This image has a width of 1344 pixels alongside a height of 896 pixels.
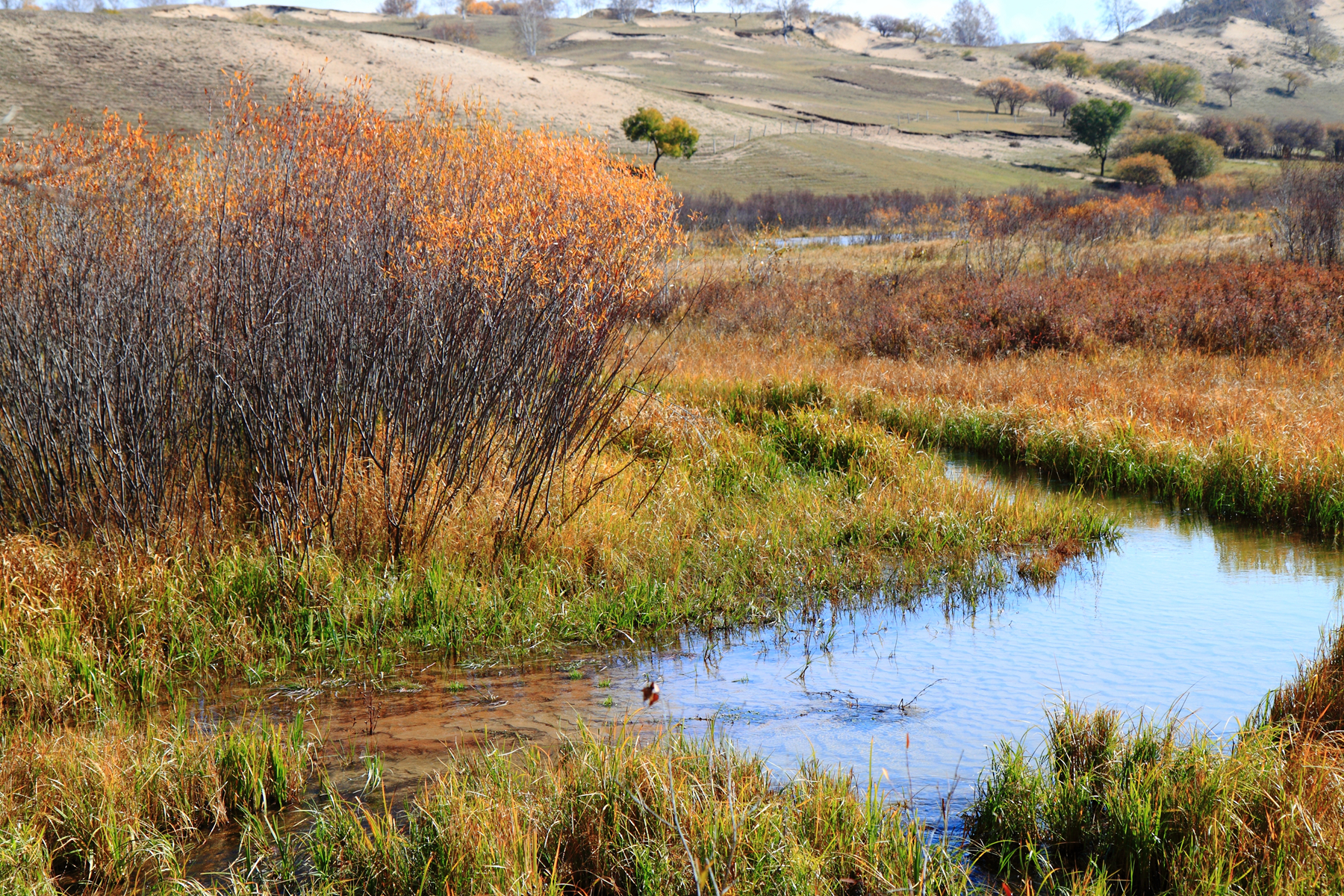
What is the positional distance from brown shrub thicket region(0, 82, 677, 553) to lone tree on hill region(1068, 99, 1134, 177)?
6147 centimetres

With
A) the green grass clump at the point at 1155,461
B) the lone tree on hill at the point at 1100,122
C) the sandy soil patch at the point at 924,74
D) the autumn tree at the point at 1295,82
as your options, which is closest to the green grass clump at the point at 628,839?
the green grass clump at the point at 1155,461

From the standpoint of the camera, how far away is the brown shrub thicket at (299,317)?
5391 millimetres

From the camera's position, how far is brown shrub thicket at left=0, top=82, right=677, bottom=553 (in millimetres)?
5391

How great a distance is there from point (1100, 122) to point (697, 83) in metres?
49.9

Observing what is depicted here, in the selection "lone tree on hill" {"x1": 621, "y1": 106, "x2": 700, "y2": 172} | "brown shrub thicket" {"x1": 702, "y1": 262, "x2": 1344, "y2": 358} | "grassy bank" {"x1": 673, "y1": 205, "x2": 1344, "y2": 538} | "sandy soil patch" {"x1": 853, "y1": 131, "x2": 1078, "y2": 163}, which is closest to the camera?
"grassy bank" {"x1": 673, "y1": 205, "x2": 1344, "y2": 538}

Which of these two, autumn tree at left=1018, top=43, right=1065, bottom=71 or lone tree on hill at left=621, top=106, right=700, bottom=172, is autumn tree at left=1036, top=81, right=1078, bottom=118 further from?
lone tree on hill at left=621, top=106, right=700, bottom=172

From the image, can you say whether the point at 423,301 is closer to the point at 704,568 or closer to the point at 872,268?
the point at 704,568

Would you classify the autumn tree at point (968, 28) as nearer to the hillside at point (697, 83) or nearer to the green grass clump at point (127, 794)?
the hillside at point (697, 83)

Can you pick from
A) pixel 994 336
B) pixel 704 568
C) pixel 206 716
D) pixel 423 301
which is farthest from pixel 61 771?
pixel 994 336

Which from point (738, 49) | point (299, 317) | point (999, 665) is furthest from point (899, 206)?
point (738, 49)

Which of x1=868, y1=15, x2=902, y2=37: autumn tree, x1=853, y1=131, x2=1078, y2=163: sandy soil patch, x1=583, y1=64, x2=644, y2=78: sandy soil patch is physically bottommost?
x1=853, y1=131, x2=1078, y2=163: sandy soil patch

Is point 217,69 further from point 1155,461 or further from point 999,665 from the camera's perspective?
point 999,665

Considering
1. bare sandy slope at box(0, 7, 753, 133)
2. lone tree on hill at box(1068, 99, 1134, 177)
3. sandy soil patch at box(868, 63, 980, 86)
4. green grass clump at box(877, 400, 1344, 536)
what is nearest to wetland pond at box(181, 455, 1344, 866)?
green grass clump at box(877, 400, 1344, 536)

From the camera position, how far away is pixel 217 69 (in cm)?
5747
